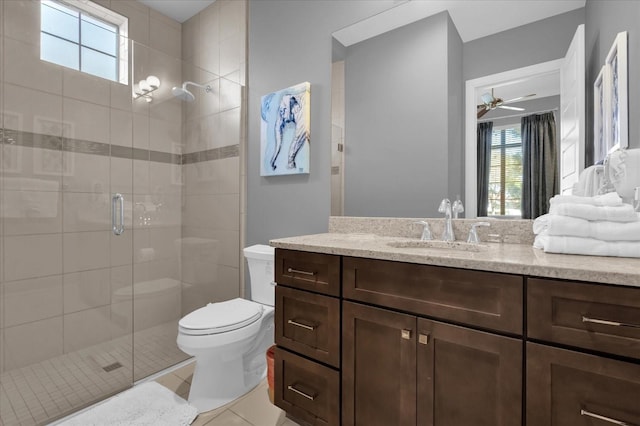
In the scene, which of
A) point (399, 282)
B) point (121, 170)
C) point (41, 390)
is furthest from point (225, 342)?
point (121, 170)

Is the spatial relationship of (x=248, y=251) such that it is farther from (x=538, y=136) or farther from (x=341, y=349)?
(x=538, y=136)

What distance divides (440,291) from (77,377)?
2.15 m

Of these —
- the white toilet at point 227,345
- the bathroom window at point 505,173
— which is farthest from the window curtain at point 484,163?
the white toilet at point 227,345

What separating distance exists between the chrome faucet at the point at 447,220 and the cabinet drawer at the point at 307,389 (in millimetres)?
798

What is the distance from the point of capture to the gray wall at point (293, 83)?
76.1 inches

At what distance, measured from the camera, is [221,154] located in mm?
2438

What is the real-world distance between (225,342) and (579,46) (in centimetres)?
207

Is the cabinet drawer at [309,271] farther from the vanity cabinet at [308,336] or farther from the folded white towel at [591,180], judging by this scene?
the folded white towel at [591,180]

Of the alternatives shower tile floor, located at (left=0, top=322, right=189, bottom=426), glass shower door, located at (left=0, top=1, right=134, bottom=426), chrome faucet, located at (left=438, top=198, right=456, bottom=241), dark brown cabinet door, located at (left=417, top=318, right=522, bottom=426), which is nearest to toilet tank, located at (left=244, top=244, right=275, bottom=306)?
shower tile floor, located at (left=0, top=322, right=189, bottom=426)

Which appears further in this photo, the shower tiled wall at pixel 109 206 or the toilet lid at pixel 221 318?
the shower tiled wall at pixel 109 206

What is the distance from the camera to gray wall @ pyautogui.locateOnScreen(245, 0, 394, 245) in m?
1.93

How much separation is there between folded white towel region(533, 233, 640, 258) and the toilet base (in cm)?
161

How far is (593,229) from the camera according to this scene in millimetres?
945

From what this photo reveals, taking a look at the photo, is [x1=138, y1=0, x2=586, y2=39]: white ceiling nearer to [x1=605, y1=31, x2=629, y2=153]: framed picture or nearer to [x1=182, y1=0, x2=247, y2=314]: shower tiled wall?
[x1=605, y1=31, x2=629, y2=153]: framed picture
